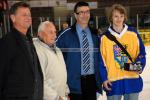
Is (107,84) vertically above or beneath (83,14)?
beneath

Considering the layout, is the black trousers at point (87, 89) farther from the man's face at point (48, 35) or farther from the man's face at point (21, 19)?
the man's face at point (21, 19)

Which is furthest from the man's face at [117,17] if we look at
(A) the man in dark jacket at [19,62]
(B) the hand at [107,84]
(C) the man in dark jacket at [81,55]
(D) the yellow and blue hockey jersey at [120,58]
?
(A) the man in dark jacket at [19,62]

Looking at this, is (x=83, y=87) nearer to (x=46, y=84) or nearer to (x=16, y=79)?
(x=46, y=84)

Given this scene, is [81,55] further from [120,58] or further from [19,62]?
[19,62]

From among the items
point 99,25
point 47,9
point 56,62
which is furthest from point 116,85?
point 47,9

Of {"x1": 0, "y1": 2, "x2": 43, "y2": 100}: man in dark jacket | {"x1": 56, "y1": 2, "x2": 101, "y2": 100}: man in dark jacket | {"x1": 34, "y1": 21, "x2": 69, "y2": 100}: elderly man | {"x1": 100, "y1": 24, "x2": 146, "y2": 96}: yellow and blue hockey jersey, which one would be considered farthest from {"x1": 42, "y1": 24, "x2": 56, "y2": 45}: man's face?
{"x1": 100, "y1": 24, "x2": 146, "y2": 96}: yellow and blue hockey jersey

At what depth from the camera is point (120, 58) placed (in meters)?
2.42

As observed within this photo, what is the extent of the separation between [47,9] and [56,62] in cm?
1264

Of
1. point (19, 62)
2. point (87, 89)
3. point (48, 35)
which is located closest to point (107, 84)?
point (87, 89)

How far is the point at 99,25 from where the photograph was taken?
11.2 m

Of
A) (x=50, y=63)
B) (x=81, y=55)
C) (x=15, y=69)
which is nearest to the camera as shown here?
(x=15, y=69)

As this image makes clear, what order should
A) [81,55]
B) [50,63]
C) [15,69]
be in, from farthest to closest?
[81,55] < [50,63] < [15,69]

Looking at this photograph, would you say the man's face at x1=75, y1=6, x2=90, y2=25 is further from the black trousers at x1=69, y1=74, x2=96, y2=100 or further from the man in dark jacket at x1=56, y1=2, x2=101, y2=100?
the black trousers at x1=69, y1=74, x2=96, y2=100

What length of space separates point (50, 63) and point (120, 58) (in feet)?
2.00
